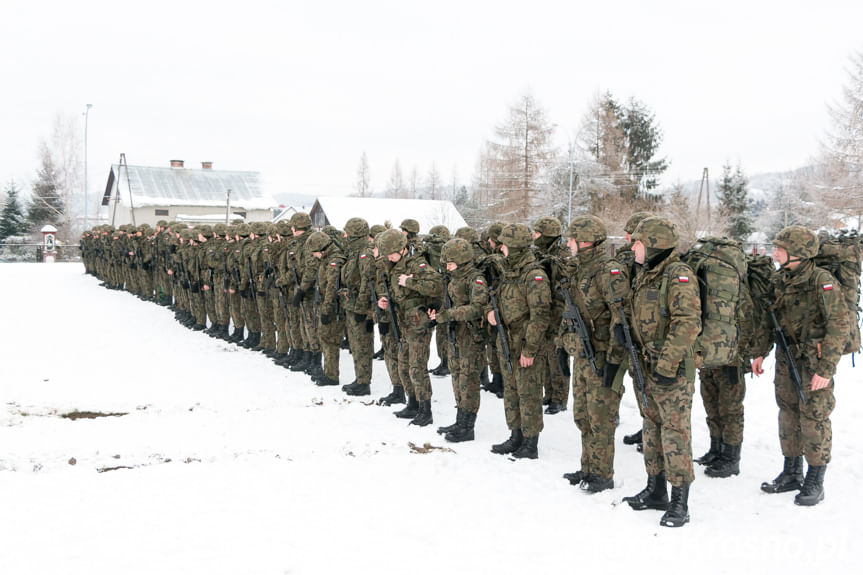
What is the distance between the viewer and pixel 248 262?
10883 millimetres

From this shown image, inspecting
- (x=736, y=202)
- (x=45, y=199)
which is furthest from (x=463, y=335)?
(x=45, y=199)

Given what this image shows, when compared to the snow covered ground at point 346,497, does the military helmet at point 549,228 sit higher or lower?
higher

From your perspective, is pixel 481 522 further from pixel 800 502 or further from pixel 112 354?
pixel 112 354

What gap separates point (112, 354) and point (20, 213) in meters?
38.9

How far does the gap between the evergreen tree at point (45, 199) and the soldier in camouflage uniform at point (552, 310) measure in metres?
47.2

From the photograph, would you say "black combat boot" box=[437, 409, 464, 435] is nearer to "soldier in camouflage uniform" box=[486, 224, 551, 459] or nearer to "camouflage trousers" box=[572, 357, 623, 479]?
"soldier in camouflage uniform" box=[486, 224, 551, 459]

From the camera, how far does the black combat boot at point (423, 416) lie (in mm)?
6906

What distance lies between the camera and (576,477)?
5195 millimetres

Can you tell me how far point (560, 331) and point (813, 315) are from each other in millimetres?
1903

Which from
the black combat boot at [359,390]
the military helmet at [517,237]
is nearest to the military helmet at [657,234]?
the military helmet at [517,237]

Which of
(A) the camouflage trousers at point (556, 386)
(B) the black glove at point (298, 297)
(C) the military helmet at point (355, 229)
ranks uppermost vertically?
(C) the military helmet at point (355, 229)

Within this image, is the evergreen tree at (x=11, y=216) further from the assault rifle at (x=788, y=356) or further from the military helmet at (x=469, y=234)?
the assault rifle at (x=788, y=356)

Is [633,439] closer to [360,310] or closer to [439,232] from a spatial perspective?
[360,310]

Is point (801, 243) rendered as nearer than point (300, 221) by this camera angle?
Yes
